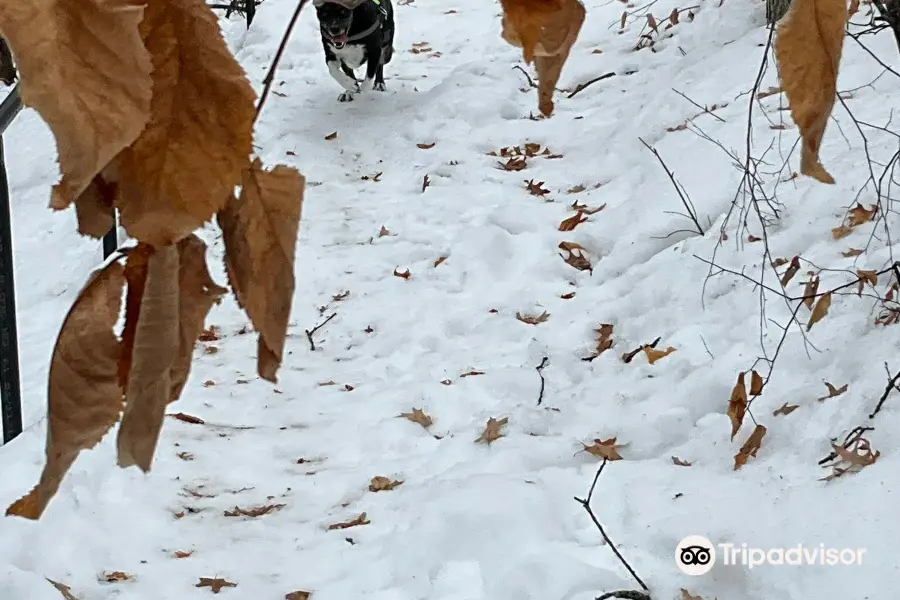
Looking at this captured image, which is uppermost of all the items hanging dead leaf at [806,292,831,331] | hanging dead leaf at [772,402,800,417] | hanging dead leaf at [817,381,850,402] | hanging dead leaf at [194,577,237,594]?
hanging dead leaf at [806,292,831,331]

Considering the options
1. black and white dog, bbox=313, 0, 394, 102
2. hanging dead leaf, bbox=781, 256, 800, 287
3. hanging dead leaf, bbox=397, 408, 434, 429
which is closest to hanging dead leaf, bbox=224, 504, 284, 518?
hanging dead leaf, bbox=397, 408, 434, 429

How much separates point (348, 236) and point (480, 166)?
0.91 m

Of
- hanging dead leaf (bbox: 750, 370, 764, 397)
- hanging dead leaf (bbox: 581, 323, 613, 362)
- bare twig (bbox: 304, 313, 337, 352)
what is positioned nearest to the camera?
hanging dead leaf (bbox: 750, 370, 764, 397)

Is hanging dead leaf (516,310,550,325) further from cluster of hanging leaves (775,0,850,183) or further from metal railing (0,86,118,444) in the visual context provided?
cluster of hanging leaves (775,0,850,183)

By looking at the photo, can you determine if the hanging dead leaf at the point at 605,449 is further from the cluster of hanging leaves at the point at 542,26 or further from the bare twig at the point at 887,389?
the cluster of hanging leaves at the point at 542,26

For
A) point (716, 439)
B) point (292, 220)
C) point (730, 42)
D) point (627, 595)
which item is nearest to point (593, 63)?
point (730, 42)

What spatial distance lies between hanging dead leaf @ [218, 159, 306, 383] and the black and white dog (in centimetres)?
Answer: 441

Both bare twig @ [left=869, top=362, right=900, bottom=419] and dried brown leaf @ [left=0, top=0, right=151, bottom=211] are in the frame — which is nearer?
dried brown leaf @ [left=0, top=0, right=151, bottom=211]

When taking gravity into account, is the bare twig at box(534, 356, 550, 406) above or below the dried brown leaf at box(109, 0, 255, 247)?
below

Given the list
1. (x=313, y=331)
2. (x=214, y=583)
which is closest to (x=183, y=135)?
(x=214, y=583)

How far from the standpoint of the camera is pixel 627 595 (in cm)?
146

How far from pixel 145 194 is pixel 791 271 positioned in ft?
8.04

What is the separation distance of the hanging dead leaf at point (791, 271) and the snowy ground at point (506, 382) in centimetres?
6

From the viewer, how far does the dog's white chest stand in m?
5.00
